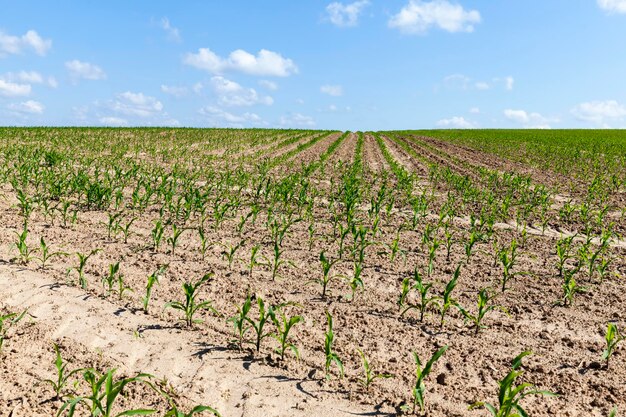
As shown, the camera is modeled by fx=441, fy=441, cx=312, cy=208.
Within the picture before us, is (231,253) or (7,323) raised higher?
(231,253)

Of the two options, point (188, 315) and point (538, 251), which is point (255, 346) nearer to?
point (188, 315)

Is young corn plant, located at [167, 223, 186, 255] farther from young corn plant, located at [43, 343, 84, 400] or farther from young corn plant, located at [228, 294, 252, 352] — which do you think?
young corn plant, located at [43, 343, 84, 400]

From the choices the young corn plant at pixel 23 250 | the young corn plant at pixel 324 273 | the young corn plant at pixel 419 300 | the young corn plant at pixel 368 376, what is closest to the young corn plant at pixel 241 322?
the young corn plant at pixel 368 376

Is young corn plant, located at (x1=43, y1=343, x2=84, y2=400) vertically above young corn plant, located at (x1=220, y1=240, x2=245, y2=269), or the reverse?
young corn plant, located at (x1=220, y1=240, x2=245, y2=269)

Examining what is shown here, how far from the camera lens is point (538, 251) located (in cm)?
754

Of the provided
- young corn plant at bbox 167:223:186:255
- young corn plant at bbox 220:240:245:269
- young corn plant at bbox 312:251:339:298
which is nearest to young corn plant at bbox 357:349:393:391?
young corn plant at bbox 312:251:339:298

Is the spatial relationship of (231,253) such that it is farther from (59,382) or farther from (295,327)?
(59,382)

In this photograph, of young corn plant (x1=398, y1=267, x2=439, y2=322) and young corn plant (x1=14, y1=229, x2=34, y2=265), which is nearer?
young corn plant (x1=398, y1=267, x2=439, y2=322)

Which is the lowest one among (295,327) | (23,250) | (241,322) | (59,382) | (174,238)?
(295,327)

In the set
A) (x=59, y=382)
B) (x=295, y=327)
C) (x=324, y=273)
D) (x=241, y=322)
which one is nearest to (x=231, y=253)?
(x=324, y=273)

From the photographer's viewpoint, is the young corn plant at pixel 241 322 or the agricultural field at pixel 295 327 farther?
the young corn plant at pixel 241 322

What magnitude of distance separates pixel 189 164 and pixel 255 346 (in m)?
15.4

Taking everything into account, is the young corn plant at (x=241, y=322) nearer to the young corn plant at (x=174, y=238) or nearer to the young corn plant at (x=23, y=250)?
the young corn plant at (x=174, y=238)

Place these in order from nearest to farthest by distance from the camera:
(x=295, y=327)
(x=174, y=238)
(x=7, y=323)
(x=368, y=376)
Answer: (x=368, y=376) → (x=7, y=323) → (x=295, y=327) → (x=174, y=238)
